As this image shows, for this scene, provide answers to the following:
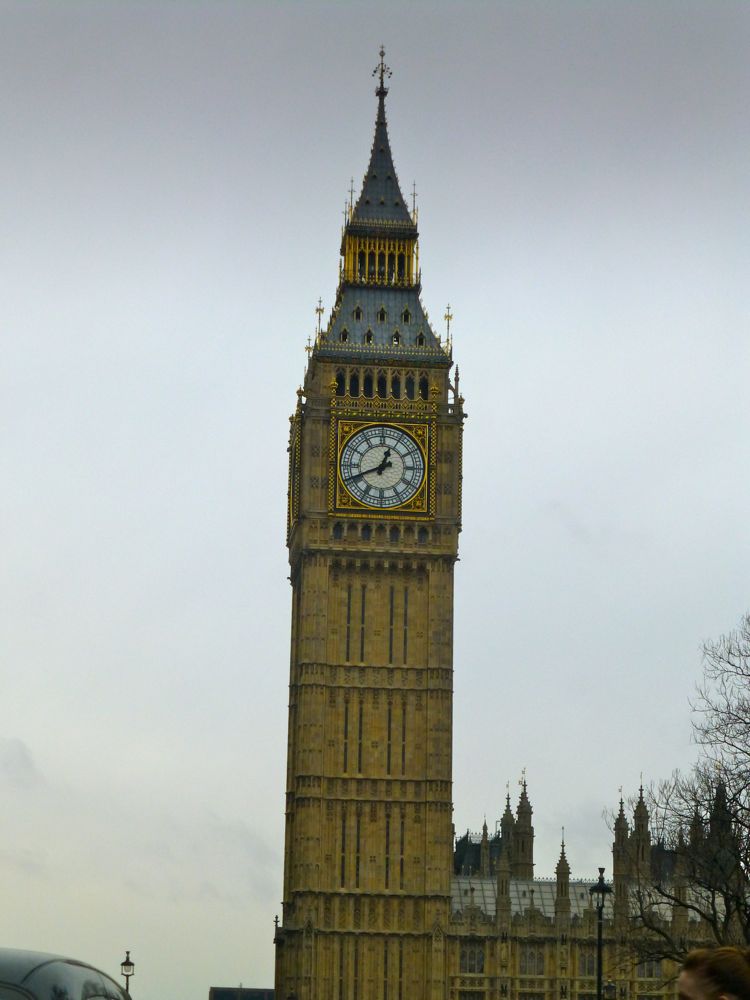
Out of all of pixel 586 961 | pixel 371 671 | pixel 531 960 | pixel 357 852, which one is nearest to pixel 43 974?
pixel 357 852

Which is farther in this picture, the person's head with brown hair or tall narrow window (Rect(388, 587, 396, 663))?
tall narrow window (Rect(388, 587, 396, 663))

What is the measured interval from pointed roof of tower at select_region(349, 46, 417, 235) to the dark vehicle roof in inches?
3280

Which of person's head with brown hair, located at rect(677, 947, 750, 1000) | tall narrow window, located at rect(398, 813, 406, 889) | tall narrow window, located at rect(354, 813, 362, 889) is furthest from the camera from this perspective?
tall narrow window, located at rect(398, 813, 406, 889)

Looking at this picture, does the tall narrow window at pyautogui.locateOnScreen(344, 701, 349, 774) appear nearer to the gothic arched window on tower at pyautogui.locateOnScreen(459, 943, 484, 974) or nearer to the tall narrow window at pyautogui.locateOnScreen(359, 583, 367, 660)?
the tall narrow window at pyautogui.locateOnScreen(359, 583, 367, 660)

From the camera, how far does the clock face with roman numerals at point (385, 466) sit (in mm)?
88500

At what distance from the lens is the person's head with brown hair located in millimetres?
8992

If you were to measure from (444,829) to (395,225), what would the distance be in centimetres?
2671

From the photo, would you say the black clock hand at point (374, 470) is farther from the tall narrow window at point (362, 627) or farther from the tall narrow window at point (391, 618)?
the tall narrow window at point (391, 618)

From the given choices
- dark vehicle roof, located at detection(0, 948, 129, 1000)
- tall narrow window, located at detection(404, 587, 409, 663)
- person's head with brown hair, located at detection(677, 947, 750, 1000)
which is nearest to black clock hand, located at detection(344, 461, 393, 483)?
tall narrow window, located at detection(404, 587, 409, 663)

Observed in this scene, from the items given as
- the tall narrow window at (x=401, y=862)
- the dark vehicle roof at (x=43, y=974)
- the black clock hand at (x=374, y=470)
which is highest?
the black clock hand at (x=374, y=470)

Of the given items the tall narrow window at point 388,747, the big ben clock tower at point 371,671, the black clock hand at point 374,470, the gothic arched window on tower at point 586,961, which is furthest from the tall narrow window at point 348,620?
the gothic arched window on tower at point 586,961

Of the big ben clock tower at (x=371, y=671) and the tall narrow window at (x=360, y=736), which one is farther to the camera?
the tall narrow window at (x=360, y=736)

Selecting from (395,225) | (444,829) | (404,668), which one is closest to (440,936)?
(444,829)

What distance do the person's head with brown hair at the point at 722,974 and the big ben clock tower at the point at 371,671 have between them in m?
76.8
